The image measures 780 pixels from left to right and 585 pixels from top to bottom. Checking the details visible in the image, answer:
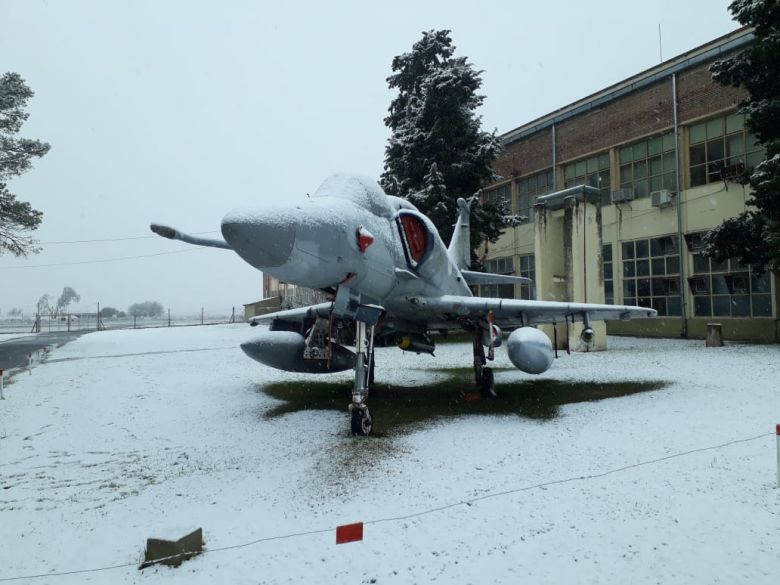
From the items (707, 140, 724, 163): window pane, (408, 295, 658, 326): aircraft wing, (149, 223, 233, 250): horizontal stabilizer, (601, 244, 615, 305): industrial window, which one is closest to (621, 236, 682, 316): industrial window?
(601, 244, 615, 305): industrial window

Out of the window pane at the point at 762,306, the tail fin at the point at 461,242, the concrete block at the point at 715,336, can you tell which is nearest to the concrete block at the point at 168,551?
the tail fin at the point at 461,242

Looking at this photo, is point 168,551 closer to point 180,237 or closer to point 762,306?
point 180,237

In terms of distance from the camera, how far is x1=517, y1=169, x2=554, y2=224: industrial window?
2909 cm

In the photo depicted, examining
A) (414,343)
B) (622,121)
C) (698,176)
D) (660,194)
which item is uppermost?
(622,121)

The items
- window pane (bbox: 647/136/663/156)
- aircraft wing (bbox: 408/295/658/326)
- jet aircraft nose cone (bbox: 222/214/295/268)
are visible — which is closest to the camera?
jet aircraft nose cone (bbox: 222/214/295/268)

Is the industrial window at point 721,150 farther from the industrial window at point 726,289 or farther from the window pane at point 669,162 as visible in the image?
the industrial window at point 726,289

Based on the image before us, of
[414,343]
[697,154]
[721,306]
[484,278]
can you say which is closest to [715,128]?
[697,154]

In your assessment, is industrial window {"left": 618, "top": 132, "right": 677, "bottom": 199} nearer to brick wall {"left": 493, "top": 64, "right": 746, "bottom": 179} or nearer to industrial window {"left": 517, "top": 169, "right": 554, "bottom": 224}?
brick wall {"left": 493, "top": 64, "right": 746, "bottom": 179}

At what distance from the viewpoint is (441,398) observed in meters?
10.2

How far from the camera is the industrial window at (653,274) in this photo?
22969 mm

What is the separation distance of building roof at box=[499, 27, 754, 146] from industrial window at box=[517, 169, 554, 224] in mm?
2462

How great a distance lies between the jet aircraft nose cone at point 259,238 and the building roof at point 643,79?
21.8 meters

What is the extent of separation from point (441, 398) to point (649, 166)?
19078 millimetres

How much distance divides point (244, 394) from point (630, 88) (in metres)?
22.5
